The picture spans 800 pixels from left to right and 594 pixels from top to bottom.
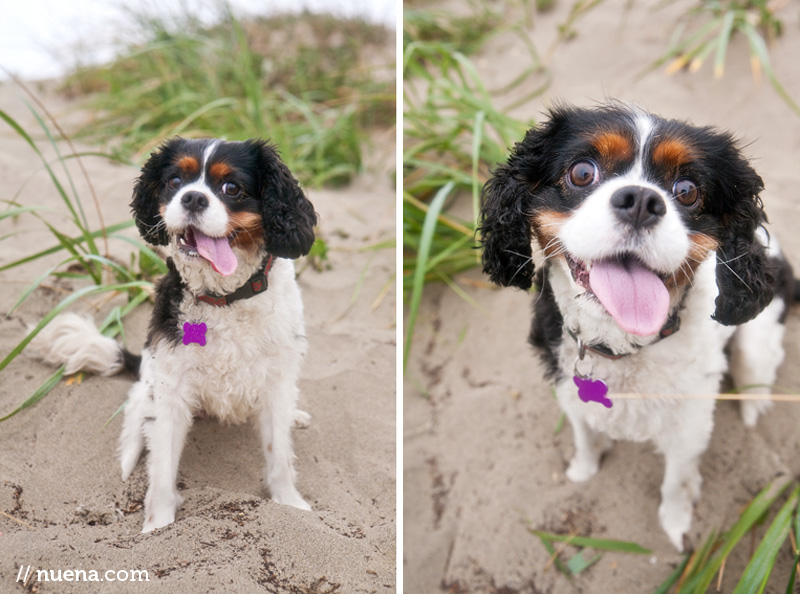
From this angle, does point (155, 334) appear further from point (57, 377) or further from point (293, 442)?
point (293, 442)

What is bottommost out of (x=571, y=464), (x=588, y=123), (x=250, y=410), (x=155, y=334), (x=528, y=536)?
(x=528, y=536)

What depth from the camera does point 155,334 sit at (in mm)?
1863

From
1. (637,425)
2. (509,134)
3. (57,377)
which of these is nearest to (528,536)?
(637,425)

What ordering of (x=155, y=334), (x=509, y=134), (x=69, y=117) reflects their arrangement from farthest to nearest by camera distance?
(x=69, y=117) < (x=509, y=134) < (x=155, y=334)

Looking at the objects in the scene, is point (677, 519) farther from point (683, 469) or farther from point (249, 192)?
point (249, 192)

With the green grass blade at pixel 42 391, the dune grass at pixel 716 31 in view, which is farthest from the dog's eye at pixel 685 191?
the dune grass at pixel 716 31

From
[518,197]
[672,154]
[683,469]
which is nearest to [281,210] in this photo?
[518,197]

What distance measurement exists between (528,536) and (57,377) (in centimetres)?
205

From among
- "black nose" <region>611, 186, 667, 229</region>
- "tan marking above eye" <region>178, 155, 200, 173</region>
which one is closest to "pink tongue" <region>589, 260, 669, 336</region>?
"black nose" <region>611, 186, 667, 229</region>

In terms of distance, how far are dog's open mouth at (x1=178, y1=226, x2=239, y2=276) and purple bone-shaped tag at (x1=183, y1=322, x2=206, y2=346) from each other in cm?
22

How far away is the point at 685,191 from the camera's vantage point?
5.59 ft

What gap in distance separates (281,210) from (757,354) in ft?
6.98

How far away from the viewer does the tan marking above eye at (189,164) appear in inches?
70.0

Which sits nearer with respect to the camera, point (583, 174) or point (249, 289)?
point (583, 174)
